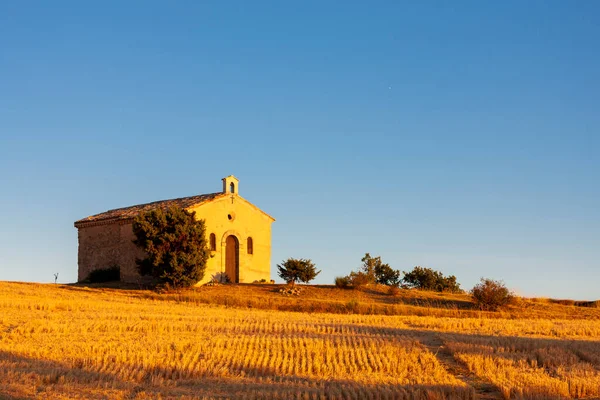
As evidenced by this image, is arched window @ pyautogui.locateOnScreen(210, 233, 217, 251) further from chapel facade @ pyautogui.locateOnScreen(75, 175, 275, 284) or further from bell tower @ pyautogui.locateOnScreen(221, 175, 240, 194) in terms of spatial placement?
bell tower @ pyautogui.locateOnScreen(221, 175, 240, 194)

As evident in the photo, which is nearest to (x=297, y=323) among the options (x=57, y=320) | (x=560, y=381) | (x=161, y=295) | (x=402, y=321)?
(x=402, y=321)

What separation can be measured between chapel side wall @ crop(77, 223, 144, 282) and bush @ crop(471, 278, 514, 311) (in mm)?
22171

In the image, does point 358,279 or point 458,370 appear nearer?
point 458,370

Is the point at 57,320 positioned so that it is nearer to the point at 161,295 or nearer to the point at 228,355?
the point at 228,355

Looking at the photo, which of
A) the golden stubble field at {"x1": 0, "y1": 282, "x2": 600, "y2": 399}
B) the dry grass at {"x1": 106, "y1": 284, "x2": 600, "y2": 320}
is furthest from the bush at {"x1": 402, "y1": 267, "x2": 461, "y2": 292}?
the golden stubble field at {"x1": 0, "y1": 282, "x2": 600, "y2": 399}

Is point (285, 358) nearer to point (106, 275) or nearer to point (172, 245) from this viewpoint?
point (172, 245)

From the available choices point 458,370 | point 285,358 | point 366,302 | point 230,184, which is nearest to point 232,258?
point 230,184

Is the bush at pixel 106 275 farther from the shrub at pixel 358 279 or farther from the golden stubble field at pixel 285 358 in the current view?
the golden stubble field at pixel 285 358

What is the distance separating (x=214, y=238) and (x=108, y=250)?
27.0 feet

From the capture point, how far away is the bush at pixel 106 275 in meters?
47.0

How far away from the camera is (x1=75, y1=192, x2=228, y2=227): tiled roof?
46531mm

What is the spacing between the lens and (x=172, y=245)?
41.9 metres

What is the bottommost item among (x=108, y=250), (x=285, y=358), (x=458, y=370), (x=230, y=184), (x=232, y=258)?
(x=458, y=370)

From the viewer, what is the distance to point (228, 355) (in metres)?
16.8
